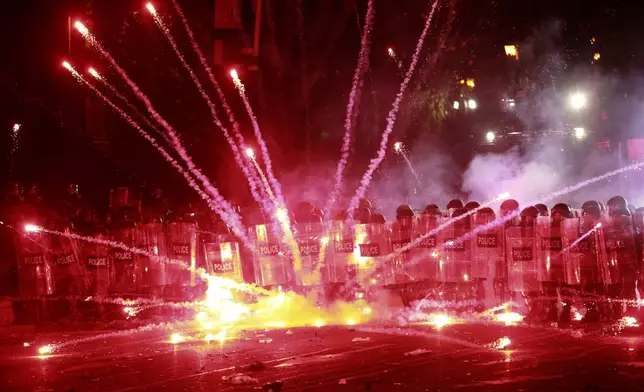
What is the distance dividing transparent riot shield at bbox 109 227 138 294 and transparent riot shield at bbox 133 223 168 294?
74 millimetres

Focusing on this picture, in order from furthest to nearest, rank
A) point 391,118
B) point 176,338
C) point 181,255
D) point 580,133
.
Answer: point 580,133 < point 391,118 < point 181,255 < point 176,338

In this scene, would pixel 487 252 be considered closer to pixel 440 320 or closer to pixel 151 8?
pixel 440 320

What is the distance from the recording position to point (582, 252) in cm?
1138

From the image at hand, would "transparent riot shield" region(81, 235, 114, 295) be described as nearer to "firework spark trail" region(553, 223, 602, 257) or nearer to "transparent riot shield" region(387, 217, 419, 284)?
"transparent riot shield" region(387, 217, 419, 284)

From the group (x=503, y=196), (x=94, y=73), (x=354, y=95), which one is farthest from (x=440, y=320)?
(x=503, y=196)

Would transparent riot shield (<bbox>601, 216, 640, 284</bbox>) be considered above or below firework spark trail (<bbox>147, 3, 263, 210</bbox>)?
below

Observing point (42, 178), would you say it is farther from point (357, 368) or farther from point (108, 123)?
point (357, 368)

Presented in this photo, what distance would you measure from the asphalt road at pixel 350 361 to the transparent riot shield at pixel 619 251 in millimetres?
1637

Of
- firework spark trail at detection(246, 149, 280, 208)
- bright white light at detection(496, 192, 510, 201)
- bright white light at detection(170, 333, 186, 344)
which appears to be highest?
firework spark trail at detection(246, 149, 280, 208)

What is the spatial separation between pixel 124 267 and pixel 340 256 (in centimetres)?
386

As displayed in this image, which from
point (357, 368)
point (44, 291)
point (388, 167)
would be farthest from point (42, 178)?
point (357, 368)

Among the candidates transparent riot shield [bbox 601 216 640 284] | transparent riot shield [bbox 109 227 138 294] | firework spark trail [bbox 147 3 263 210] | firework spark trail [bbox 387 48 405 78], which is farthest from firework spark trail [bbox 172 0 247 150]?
transparent riot shield [bbox 601 216 640 284]

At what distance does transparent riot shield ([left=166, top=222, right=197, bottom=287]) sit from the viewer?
521 inches

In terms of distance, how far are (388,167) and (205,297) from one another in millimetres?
12367
